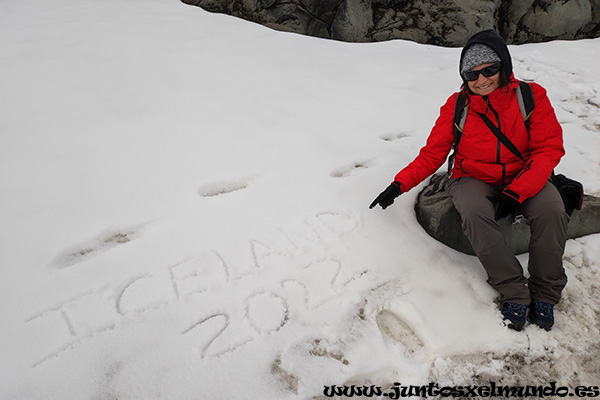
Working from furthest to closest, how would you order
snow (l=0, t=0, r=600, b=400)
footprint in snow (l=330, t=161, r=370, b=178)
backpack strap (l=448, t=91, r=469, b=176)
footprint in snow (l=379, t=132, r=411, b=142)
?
footprint in snow (l=379, t=132, r=411, b=142) < footprint in snow (l=330, t=161, r=370, b=178) < backpack strap (l=448, t=91, r=469, b=176) < snow (l=0, t=0, r=600, b=400)

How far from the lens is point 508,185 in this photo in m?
2.27

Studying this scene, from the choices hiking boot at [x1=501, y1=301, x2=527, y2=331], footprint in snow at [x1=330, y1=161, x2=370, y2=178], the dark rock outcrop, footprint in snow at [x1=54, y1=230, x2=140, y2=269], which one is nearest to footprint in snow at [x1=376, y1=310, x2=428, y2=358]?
hiking boot at [x1=501, y1=301, x2=527, y2=331]

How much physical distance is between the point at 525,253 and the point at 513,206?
1.86ft

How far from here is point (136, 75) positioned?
460 cm

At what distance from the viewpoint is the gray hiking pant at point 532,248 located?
214cm

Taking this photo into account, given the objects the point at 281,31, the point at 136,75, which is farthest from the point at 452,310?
the point at 281,31

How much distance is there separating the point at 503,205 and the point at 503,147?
0.36 metres

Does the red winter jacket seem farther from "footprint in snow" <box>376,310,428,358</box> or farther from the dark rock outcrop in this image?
the dark rock outcrop

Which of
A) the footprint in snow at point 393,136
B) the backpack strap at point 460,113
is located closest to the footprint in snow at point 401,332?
the backpack strap at point 460,113

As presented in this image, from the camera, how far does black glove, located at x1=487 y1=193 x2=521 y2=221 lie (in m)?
2.28

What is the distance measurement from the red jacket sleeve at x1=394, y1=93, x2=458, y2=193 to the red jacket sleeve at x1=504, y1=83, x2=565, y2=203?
47 centimetres

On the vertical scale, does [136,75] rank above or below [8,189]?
above

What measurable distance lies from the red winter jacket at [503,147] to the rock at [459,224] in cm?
23

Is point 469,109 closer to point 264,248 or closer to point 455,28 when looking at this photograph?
point 264,248
